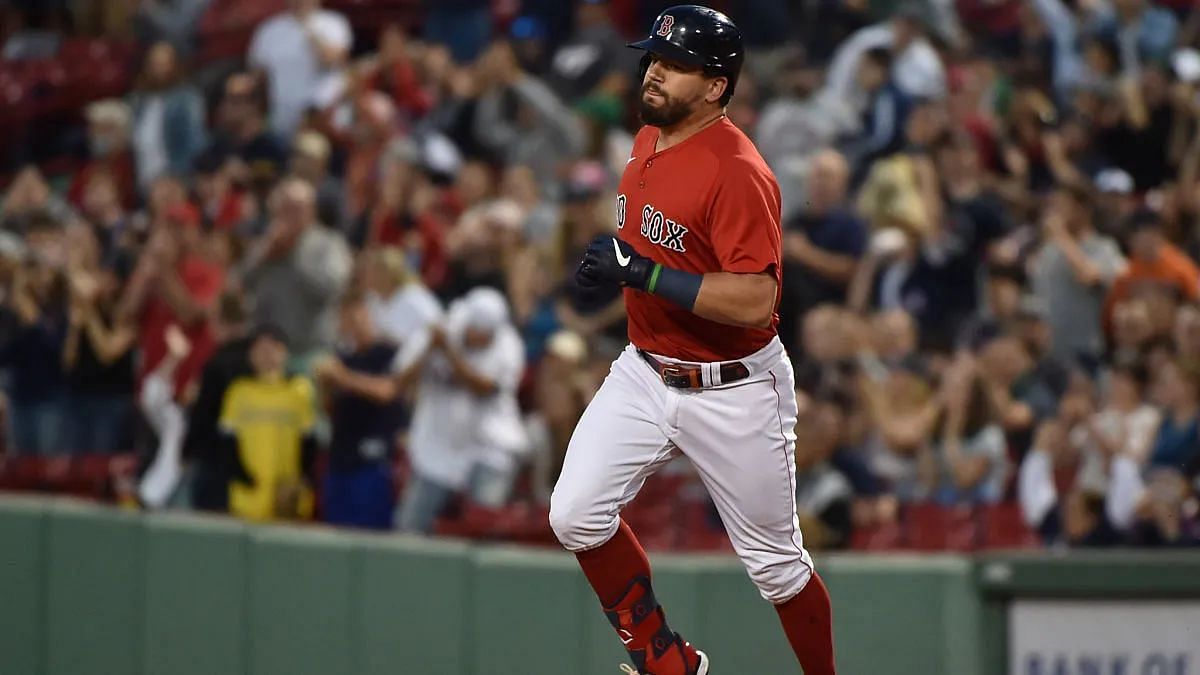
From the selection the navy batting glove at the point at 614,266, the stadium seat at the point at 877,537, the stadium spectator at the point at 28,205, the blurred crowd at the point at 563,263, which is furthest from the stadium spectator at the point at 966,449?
the stadium spectator at the point at 28,205

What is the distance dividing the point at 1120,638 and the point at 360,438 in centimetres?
446

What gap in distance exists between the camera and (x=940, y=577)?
638 centimetres

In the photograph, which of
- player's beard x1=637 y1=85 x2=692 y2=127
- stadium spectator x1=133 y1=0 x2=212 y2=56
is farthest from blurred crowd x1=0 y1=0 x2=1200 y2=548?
player's beard x1=637 y1=85 x2=692 y2=127

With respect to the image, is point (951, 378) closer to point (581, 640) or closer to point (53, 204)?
point (581, 640)

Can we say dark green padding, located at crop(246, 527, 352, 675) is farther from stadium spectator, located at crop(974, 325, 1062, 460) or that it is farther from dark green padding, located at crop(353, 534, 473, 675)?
stadium spectator, located at crop(974, 325, 1062, 460)

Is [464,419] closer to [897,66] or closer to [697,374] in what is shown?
[897,66]

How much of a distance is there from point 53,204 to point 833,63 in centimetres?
497

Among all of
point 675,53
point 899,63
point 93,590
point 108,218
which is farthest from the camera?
point 108,218

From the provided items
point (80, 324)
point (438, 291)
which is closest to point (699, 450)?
point (438, 291)

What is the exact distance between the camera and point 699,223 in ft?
17.3

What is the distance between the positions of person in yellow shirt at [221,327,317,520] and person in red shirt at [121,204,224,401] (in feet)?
2.86

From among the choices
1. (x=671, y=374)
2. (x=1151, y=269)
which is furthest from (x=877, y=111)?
(x=671, y=374)

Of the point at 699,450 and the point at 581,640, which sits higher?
the point at 699,450

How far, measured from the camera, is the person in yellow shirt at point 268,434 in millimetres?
9492
